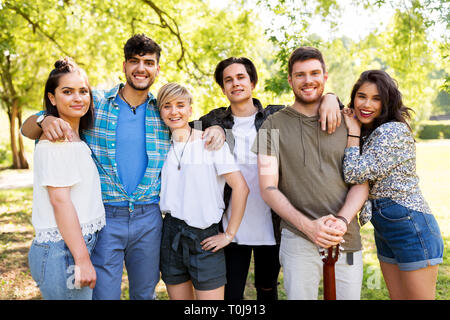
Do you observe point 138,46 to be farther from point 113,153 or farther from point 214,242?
point 214,242

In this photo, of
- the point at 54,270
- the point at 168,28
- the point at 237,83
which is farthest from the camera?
the point at 168,28

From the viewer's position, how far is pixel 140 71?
2.79 metres

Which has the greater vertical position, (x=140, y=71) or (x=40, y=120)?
(x=140, y=71)

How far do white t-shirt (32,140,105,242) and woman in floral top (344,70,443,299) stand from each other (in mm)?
1674

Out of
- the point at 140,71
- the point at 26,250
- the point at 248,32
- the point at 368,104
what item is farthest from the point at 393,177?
the point at 248,32

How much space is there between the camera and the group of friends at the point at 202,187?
233 centimetres

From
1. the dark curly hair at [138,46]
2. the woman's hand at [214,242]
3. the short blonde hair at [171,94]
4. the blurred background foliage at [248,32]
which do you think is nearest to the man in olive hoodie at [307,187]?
the woman's hand at [214,242]

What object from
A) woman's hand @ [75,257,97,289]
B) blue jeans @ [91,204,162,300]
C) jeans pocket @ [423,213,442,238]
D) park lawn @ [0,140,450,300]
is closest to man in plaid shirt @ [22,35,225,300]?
blue jeans @ [91,204,162,300]

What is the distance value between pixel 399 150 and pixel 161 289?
11.8ft

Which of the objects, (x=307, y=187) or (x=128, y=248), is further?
(x=128, y=248)

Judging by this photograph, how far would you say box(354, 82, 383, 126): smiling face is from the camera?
2613mm

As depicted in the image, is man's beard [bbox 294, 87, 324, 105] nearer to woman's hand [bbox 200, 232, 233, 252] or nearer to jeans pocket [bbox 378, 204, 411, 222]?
jeans pocket [bbox 378, 204, 411, 222]

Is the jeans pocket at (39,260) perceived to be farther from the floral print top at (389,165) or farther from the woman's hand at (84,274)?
the floral print top at (389,165)

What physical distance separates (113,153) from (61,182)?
49cm
